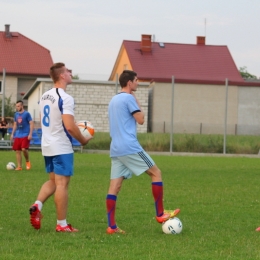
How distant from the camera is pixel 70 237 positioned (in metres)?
7.91

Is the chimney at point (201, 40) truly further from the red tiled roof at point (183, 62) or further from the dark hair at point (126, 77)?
the dark hair at point (126, 77)

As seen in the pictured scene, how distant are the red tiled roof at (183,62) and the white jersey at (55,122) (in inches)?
1989

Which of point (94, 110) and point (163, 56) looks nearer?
point (94, 110)

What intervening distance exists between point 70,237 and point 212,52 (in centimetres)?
5745

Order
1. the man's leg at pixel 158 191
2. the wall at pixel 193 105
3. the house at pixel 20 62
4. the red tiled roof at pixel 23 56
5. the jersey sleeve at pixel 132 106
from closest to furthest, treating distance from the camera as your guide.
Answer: the jersey sleeve at pixel 132 106 → the man's leg at pixel 158 191 → the wall at pixel 193 105 → the house at pixel 20 62 → the red tiled roof at pixel 23 56

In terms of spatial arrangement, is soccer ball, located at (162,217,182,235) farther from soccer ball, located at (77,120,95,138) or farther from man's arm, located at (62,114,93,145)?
soccer ball, located at (77,120,95,138)

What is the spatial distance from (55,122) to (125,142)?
0.84 meters

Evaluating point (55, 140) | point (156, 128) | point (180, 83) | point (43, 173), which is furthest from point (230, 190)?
point (180, 83)

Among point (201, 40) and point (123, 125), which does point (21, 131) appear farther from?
point (201, 40)

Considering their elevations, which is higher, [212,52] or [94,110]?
[212,52]

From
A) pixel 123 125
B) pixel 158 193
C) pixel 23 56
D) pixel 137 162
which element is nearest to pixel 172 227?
pixel 158 193

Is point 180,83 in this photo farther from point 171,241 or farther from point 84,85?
point 171,241

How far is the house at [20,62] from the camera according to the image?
64750 mm

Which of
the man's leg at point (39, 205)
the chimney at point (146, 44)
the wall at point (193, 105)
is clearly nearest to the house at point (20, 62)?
the chimney at point (146, 44)
